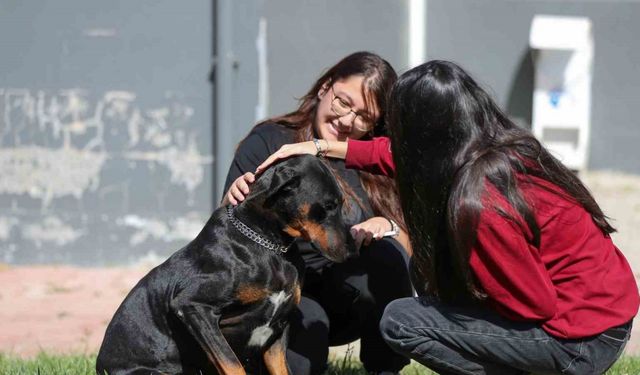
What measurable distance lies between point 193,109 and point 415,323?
3.99m

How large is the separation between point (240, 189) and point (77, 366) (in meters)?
1.26

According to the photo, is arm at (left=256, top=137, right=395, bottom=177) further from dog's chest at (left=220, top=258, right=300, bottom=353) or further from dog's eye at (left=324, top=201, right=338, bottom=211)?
dog's chest at (left=220, top=258, right=300, bottom=353)

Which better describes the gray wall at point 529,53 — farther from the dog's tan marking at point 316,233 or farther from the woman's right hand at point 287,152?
the dog's tan marking at point 316,233

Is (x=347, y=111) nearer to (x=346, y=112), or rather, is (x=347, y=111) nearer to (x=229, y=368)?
(x=346, y=112)

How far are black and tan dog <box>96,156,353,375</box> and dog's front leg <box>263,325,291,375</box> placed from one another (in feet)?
0.20

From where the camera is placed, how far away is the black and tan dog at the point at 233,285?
3650 mm

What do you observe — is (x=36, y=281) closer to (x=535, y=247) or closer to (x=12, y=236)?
(x=12, y=236)

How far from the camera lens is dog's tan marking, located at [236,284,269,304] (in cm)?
367

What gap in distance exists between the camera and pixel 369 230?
13.7 feet

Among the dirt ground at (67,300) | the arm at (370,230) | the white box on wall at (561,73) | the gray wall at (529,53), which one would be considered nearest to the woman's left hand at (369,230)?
the arm at (370,230)

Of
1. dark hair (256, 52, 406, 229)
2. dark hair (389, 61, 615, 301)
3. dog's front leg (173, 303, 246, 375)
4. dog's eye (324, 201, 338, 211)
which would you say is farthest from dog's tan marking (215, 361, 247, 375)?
dark hair (256, 52, 406, 229)

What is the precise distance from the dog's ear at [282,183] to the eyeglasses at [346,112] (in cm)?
60

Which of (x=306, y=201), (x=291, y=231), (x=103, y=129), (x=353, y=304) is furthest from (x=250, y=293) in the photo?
(x=103, y=129)

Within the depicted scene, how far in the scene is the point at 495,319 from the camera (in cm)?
349
